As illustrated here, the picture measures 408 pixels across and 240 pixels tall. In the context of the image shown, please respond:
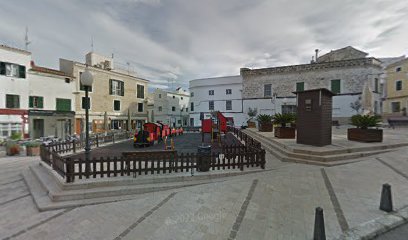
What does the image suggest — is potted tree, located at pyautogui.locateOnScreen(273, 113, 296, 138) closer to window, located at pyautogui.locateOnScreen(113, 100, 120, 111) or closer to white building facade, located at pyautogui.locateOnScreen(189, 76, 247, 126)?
white building facade, located at pyautogui.locateOnScreen(189, 76, 247, 126)

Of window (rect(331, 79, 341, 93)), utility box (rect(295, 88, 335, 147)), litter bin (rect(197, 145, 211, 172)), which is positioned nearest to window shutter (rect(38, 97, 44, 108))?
litter bin (rect(197, 145, 211, 172))

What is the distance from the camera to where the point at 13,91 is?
18.5m

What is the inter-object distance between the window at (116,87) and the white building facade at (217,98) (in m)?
14.1

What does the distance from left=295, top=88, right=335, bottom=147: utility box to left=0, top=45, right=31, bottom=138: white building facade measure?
82.3 feet

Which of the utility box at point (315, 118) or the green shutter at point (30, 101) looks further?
the green shutter at point (30, 101)

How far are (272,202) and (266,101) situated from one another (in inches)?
1085

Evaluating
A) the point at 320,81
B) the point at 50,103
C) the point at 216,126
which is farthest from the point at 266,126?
the point at 50,103

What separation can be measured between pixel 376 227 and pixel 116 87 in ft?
104

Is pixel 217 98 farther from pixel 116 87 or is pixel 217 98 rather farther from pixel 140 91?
pixel 116 87

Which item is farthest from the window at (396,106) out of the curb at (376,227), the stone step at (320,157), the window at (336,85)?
the curb at (376,227)

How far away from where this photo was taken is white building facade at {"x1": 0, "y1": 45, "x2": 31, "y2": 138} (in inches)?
703

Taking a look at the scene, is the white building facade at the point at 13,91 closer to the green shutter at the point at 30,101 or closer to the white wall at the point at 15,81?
the white wall at the point at 15,81

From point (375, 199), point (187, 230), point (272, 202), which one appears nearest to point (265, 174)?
point (272, 202)

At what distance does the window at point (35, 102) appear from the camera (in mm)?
19891
